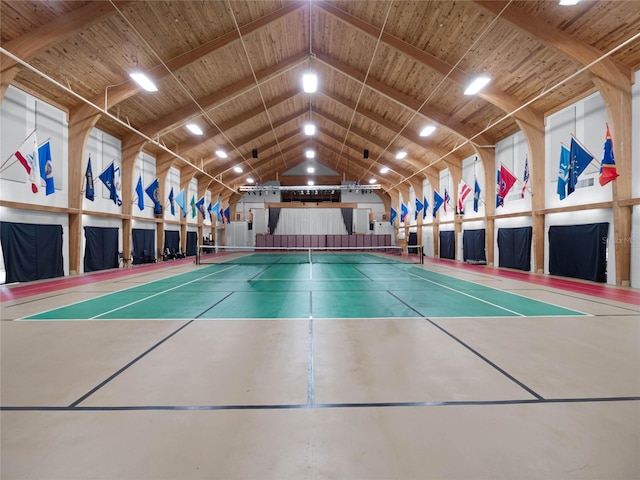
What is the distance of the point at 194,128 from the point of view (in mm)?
19172

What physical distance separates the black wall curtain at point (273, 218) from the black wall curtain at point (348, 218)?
24.9 ft

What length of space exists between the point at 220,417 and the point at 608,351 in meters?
5.43

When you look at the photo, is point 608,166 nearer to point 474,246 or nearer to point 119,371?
point 474,246

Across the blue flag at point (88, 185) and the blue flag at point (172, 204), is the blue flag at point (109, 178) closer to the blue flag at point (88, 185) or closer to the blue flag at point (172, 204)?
the blue flag at point (88, 185)

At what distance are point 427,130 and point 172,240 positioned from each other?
20.5 metres

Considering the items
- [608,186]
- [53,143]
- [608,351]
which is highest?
[53,143]

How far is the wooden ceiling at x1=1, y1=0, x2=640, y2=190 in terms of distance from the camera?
963cm

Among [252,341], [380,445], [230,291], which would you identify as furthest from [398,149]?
[380,445]

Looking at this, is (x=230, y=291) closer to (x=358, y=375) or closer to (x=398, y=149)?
(x=358, y=375)

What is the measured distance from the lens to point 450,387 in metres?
3.40

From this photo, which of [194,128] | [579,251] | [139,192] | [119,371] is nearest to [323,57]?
[194,128]

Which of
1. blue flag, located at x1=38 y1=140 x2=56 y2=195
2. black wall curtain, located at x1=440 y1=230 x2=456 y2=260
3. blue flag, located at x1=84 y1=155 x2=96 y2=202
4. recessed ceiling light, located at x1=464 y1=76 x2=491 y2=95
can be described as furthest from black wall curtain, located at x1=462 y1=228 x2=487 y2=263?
blue flag, located at x1=38 y1=140 x2=56 y2=195

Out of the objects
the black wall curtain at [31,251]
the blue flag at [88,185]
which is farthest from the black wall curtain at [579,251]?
the black wall curtain at [31,251]

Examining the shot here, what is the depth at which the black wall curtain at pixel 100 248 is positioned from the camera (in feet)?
51.1
